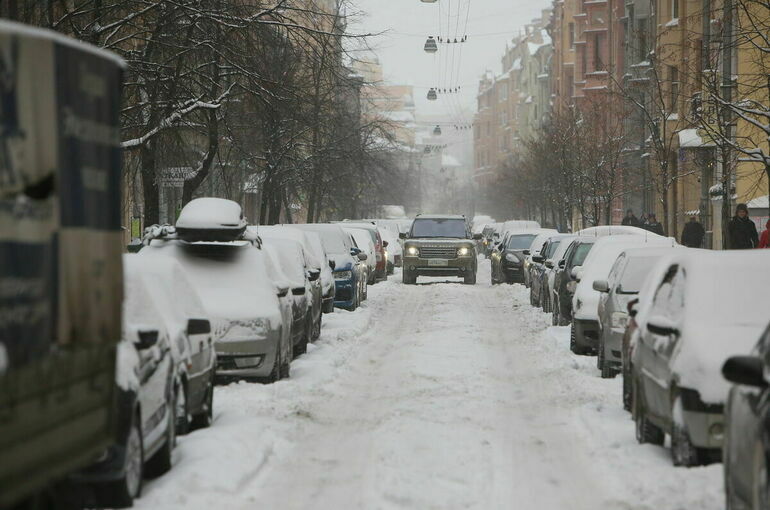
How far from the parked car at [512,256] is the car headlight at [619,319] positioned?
80.3ft

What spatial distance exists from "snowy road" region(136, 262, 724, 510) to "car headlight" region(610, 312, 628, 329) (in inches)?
27.2

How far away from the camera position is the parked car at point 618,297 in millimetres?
16345

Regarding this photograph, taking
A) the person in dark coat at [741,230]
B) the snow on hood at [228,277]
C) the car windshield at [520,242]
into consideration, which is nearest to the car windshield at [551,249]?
the person in dark coat at [741,230]

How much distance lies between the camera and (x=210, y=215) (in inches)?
650

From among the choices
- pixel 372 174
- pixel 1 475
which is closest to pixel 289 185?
pixel 372 174

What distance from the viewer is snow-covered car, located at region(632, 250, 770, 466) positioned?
30.6 ft

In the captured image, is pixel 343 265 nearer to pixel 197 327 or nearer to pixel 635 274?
pixel 635 274

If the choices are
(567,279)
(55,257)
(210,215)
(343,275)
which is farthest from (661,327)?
(343,275)

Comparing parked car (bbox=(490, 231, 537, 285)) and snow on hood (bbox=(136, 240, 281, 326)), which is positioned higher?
snow on hood (bbox=(136, 240, 281, 326))

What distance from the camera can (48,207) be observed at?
6.39 m

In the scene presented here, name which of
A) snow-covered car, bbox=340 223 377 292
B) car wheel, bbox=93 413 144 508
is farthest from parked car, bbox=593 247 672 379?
snow-covered car, bbox=340 223 377 292

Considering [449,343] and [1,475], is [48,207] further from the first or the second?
[449,343]

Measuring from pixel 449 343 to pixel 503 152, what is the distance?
134692mm

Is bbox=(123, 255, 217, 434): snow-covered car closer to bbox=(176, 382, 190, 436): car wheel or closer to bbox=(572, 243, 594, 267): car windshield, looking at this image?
bbox=(176, 382, 190, 436): car wheel
